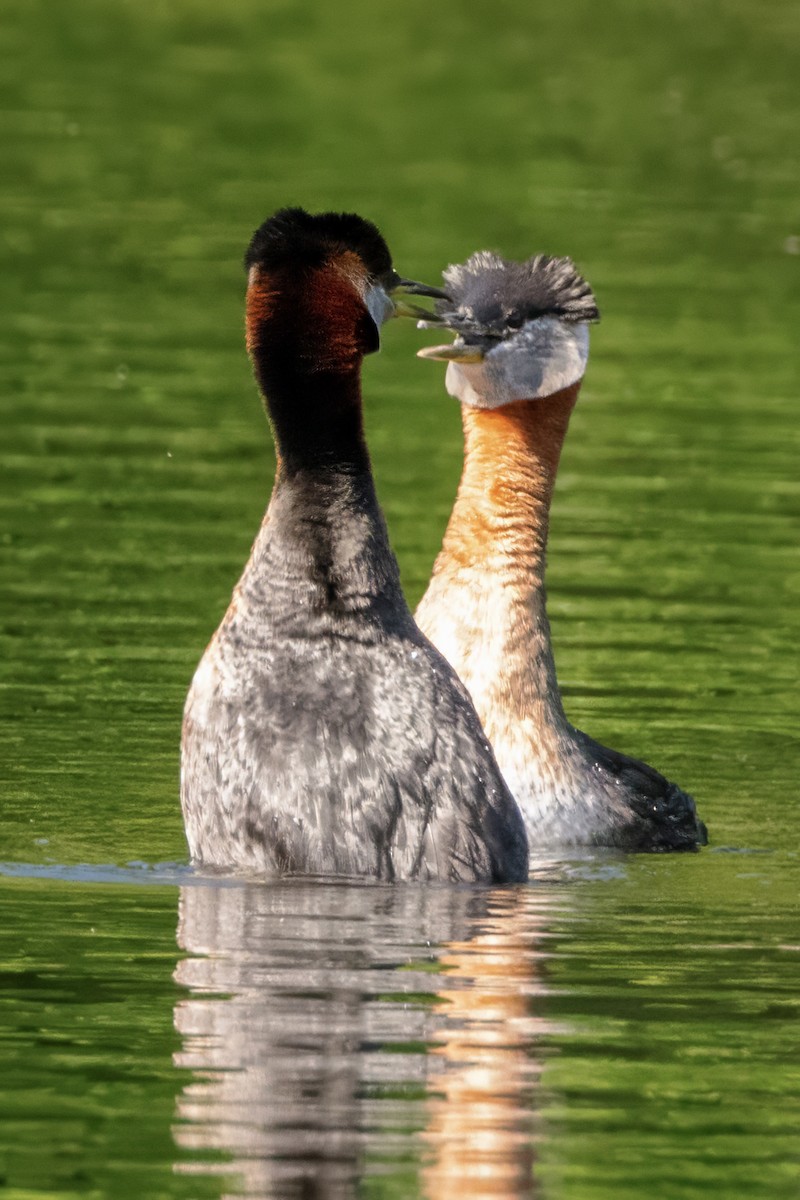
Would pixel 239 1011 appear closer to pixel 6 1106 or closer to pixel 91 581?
pixel 6 1106

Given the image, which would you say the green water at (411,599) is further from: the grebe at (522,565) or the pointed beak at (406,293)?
the pointed beak at (406,293)

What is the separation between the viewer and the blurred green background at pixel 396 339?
50.4ft

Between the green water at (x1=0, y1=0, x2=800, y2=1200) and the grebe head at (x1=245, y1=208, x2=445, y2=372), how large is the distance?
1902 millimetres

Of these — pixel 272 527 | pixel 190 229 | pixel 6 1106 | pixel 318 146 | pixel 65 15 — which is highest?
pixel 65 15

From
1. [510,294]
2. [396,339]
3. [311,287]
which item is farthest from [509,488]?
[396,339]

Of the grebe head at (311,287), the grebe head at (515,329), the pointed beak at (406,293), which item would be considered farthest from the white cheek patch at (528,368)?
the grebe head at (311,287)

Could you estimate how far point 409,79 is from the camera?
41.0m

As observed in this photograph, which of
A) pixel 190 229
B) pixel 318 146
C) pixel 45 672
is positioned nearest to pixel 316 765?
pixel 45 672

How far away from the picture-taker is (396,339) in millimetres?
25953

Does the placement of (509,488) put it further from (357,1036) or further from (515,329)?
(357,1036)

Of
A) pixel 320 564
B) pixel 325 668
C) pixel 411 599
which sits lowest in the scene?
pixel 325 668

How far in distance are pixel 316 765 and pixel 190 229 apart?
64.5 feet

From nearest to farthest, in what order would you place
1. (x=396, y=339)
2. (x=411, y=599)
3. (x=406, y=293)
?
(x=406, y=293), (x=411, y=599), (x=396, y=339)

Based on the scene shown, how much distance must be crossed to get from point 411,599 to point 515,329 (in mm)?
4434
